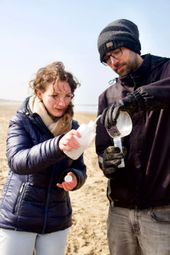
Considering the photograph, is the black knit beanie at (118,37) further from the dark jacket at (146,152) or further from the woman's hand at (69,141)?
the woman's hand at (69,141)

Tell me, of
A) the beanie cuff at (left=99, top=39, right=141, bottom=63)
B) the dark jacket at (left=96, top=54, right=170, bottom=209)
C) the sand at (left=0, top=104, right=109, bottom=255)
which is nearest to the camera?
the dark jacket at (left=96, top=54, right=170, bottom=209)

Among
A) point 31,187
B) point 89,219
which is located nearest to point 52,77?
point 31,187

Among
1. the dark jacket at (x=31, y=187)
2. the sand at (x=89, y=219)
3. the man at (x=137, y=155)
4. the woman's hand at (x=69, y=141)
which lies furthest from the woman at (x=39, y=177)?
the sand at (x=89, y=219)

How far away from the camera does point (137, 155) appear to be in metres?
3.17

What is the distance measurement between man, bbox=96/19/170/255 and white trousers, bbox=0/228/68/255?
0.51m

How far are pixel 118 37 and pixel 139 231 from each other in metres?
1.49

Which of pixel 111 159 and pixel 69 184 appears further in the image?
pixel 111 159

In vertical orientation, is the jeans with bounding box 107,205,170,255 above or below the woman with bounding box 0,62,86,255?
below

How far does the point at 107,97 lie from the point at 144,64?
411mm

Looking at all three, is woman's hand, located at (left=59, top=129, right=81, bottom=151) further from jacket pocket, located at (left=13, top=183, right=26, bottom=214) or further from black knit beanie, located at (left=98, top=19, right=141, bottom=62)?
black knit beanie, located at (left=98, top=19, right=141, bottom=62)

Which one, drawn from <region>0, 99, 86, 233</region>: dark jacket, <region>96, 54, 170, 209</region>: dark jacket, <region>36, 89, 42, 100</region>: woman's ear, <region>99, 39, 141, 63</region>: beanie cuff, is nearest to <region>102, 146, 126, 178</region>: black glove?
<region>96, 54, 170, 209</region>: dark jacket

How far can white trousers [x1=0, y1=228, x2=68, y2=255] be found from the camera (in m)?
2.93

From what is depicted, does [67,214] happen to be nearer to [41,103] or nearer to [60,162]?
[60,162]

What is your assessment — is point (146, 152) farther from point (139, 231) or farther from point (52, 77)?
point (52, 77)
